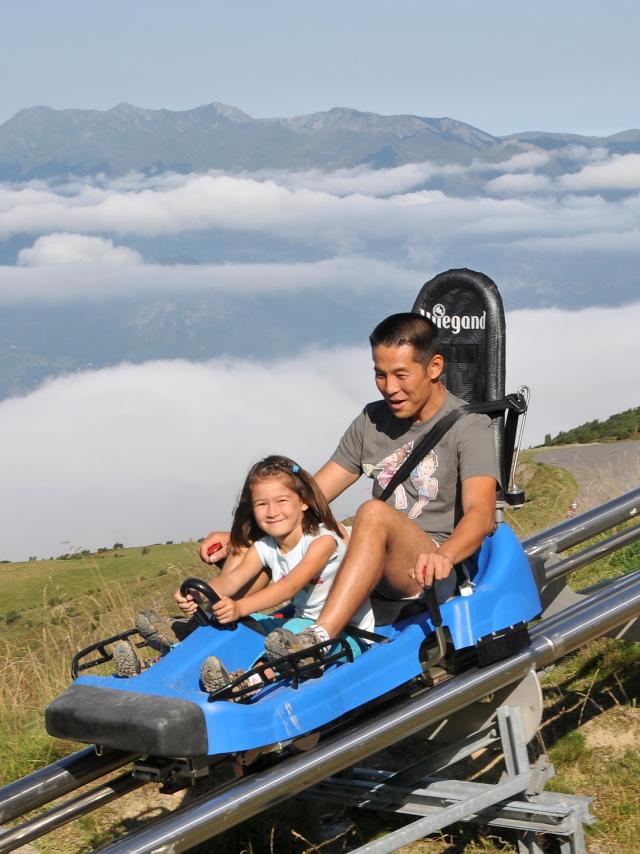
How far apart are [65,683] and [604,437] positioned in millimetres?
9743

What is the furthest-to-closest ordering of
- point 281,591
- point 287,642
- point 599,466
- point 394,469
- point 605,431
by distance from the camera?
point 605,431, point 599,466, point 394,469, point 281,591, point 287,642

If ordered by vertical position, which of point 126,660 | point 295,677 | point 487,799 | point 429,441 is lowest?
point 487,799

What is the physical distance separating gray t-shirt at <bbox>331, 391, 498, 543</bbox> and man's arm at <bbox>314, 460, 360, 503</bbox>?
0.12m

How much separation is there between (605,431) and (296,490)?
37.6 feet

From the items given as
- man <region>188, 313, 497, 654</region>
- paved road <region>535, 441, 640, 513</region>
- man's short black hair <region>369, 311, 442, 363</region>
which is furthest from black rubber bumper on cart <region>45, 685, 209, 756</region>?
paved road <region>535, 441, 640, 513</region>

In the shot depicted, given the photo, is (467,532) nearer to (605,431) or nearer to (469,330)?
(469,330)

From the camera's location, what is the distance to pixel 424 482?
4113mm

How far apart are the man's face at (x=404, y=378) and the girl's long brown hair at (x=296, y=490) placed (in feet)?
1.53

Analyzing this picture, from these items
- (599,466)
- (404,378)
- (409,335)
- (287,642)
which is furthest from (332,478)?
(599,466)

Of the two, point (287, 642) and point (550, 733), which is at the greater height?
point (287, 642)

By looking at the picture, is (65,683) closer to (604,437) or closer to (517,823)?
(517,823)

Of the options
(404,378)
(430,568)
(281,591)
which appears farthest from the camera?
(404,378)

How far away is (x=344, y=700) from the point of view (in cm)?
341

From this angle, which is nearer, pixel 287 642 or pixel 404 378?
pixel 287 642
